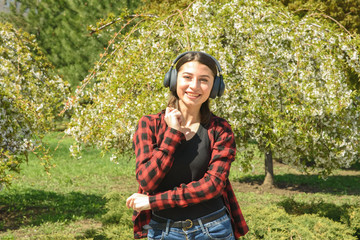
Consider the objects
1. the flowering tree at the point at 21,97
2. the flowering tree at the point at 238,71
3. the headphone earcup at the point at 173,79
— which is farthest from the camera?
the flowering tree at the point at 21,97

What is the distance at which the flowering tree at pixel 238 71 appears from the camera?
6359 millimetres

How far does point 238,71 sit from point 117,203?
2920mm

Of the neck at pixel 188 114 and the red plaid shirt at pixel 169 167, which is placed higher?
the neck at pixel 188 114

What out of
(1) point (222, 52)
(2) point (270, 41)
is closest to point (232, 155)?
(1) point (222, 52)

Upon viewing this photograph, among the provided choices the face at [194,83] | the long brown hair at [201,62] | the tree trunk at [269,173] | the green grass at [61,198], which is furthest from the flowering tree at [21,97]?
the tree trunk at [269,173]

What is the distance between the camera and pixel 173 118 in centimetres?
223

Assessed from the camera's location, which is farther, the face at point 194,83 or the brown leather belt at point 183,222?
the face at point 194,83

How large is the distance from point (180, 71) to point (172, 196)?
736 mm

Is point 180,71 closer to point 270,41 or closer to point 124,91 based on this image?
point 124,91

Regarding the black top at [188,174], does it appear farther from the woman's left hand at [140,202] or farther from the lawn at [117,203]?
the lawn at [117,203]

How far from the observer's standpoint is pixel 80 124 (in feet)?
22.0

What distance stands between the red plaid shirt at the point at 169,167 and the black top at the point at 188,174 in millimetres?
48

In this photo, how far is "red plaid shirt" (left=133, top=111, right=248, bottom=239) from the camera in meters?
2.14

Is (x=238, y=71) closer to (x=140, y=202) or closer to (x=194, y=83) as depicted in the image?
(x=194, y=83)
